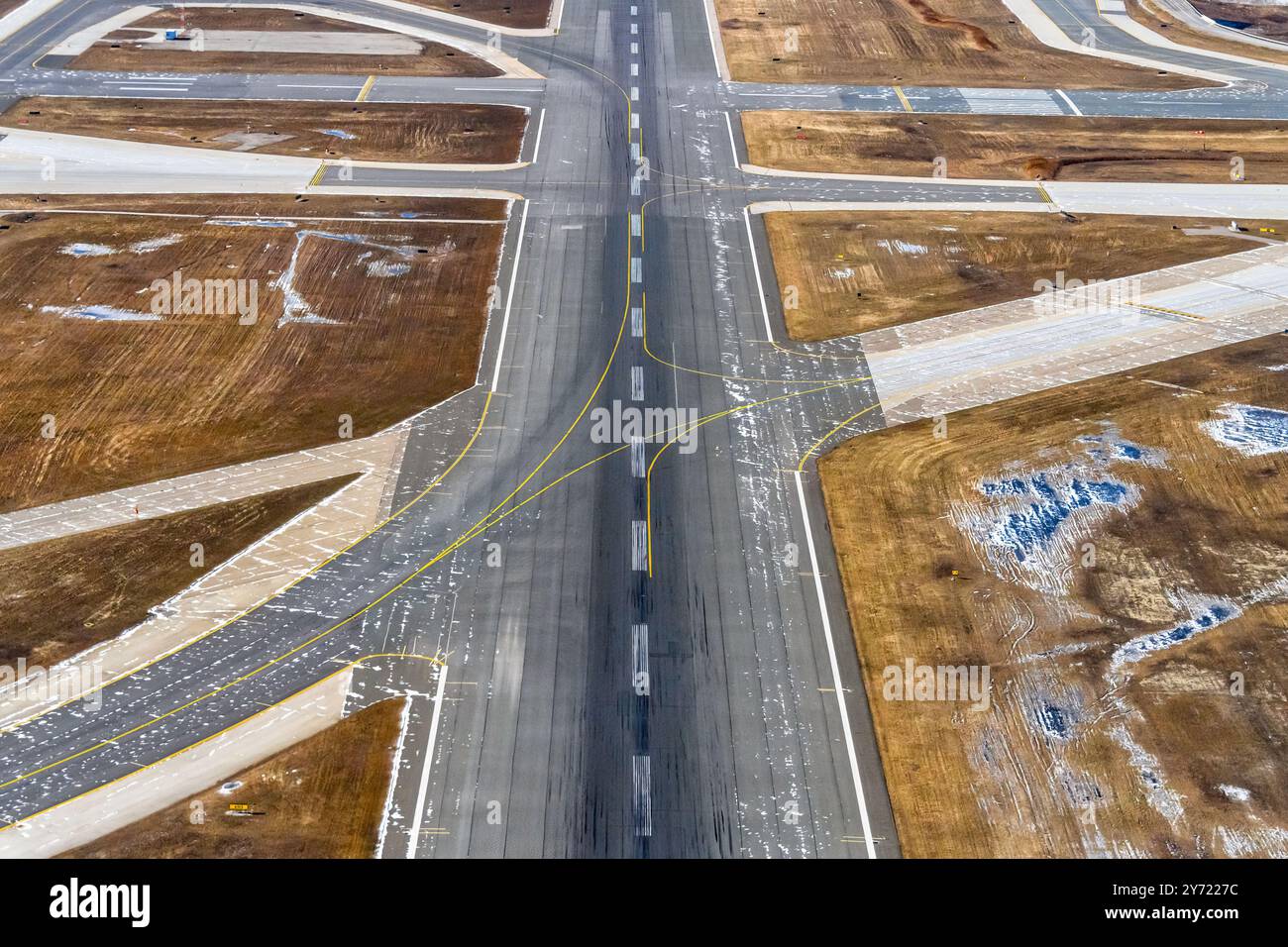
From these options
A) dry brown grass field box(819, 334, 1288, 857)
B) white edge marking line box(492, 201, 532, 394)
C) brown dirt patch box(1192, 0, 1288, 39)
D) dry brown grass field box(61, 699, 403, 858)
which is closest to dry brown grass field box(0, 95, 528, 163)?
white edge marking line box(492, 201, 532, 394)

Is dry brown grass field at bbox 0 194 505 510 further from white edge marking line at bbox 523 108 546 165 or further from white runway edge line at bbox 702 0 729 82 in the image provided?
white runway edge line at bbox 702 0 729 82

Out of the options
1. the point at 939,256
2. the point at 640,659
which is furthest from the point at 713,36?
the point at 640,659

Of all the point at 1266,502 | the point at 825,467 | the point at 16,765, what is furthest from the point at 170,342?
the point at 1266,502

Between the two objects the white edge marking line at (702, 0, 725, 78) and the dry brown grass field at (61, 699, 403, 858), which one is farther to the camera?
the white edge marking line at (702, 0, 725, 78)

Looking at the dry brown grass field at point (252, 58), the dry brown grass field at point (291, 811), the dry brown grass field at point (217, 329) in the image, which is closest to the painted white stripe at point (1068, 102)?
the dry brown grass field at point (252, 58)

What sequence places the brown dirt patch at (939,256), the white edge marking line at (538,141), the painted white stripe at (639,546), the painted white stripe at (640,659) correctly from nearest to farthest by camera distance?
the painted white stripe at (640,659), the painted white stripe at (639,546), the brown dirt patch at (939,256), the white edge marking line at (538,141)

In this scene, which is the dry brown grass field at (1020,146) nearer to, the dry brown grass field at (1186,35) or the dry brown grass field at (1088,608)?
the dry brown grass field at (1186,35)
